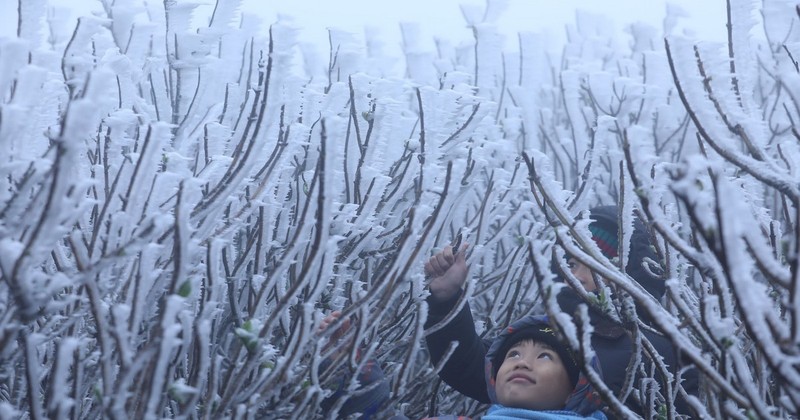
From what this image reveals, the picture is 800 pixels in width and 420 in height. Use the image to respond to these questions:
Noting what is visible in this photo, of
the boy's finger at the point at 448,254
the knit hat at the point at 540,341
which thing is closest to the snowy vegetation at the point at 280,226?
the boy's finger at the point at 448,254

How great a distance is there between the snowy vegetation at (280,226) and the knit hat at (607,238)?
0.27 m

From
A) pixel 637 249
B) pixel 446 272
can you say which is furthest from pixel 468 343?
pixel 637 249

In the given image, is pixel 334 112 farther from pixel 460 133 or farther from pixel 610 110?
pixel 610 110

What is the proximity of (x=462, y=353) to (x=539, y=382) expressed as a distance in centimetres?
51

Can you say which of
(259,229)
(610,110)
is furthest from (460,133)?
(610,110)

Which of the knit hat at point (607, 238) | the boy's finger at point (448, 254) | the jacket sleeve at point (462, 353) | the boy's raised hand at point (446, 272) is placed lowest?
the jacket sleeve at point (462, 353)

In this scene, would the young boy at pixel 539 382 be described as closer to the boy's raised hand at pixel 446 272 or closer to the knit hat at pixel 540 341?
the knit hat at pixel 540 341

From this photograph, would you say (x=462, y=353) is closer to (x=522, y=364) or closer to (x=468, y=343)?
(x=468, y=343)

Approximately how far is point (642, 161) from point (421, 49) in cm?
320

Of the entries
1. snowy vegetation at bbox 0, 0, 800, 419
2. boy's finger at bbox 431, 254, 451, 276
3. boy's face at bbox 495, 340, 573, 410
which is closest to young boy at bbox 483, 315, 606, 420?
boy's face at bbox 495, 340, 573, 410

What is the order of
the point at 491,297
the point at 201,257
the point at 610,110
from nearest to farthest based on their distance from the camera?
the point at 201,257 < the point at 491,297 < the point at 610,110

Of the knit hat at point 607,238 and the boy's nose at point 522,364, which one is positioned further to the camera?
the knit hat at point 607,238

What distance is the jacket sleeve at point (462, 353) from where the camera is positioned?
10.5 ft

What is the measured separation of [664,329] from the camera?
5.16ft
